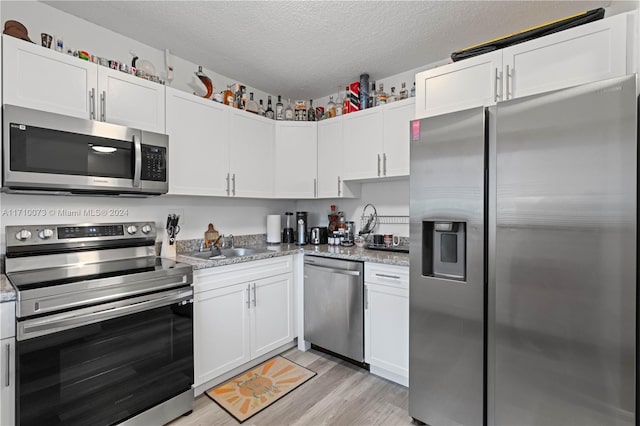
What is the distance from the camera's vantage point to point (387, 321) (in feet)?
7.14

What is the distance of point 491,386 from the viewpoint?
151cm

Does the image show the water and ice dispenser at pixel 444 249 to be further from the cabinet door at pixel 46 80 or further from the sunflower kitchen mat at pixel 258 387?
the cabinet door at pixel 46 80

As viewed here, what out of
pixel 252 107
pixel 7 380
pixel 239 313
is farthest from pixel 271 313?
pixel 252 107

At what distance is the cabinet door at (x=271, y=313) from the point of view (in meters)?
2.35

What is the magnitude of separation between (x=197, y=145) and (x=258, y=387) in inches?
72.1

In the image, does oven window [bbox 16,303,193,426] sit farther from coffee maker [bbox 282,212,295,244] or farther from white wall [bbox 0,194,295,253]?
coffee maker [bbox 282,212,295,244]

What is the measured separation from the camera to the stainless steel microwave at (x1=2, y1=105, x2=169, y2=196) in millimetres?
1540

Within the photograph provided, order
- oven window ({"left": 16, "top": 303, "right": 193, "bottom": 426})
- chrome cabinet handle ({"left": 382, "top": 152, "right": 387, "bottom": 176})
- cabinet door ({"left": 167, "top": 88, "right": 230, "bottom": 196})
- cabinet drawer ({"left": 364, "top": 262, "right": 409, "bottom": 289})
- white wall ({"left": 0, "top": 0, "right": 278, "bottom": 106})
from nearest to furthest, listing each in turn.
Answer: oven window ({"left": 16, "top": 303, "right": 193, "bottom": 426}), white wall ({"left": 0, "top": 0, "right": 278, "bottom": 106}), cabinet drawer ({"left": 364, "top": 262, "right": 409, "bottom": 289}), cabinet door ({"left": 167, "top": 88, "right": 230, "bottom": 196}), chrome cabinet handle ({"left": 382, "top": 152, "right": 387, "bottom": 176})

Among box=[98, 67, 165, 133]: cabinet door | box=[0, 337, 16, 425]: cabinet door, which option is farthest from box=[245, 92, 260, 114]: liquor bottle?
box=[0, 337, 16, 425]: cabinet door

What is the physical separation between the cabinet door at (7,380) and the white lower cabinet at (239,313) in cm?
84

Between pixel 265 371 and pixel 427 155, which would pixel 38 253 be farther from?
pixel 427 155

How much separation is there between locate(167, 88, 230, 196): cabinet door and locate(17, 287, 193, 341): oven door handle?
2.69 ft

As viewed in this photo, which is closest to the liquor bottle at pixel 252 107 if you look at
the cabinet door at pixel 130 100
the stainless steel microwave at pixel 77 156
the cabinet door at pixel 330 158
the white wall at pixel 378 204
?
the cabinet door at pixel 330 158

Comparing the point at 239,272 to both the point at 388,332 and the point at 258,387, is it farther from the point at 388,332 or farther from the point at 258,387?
the point at 388,332
